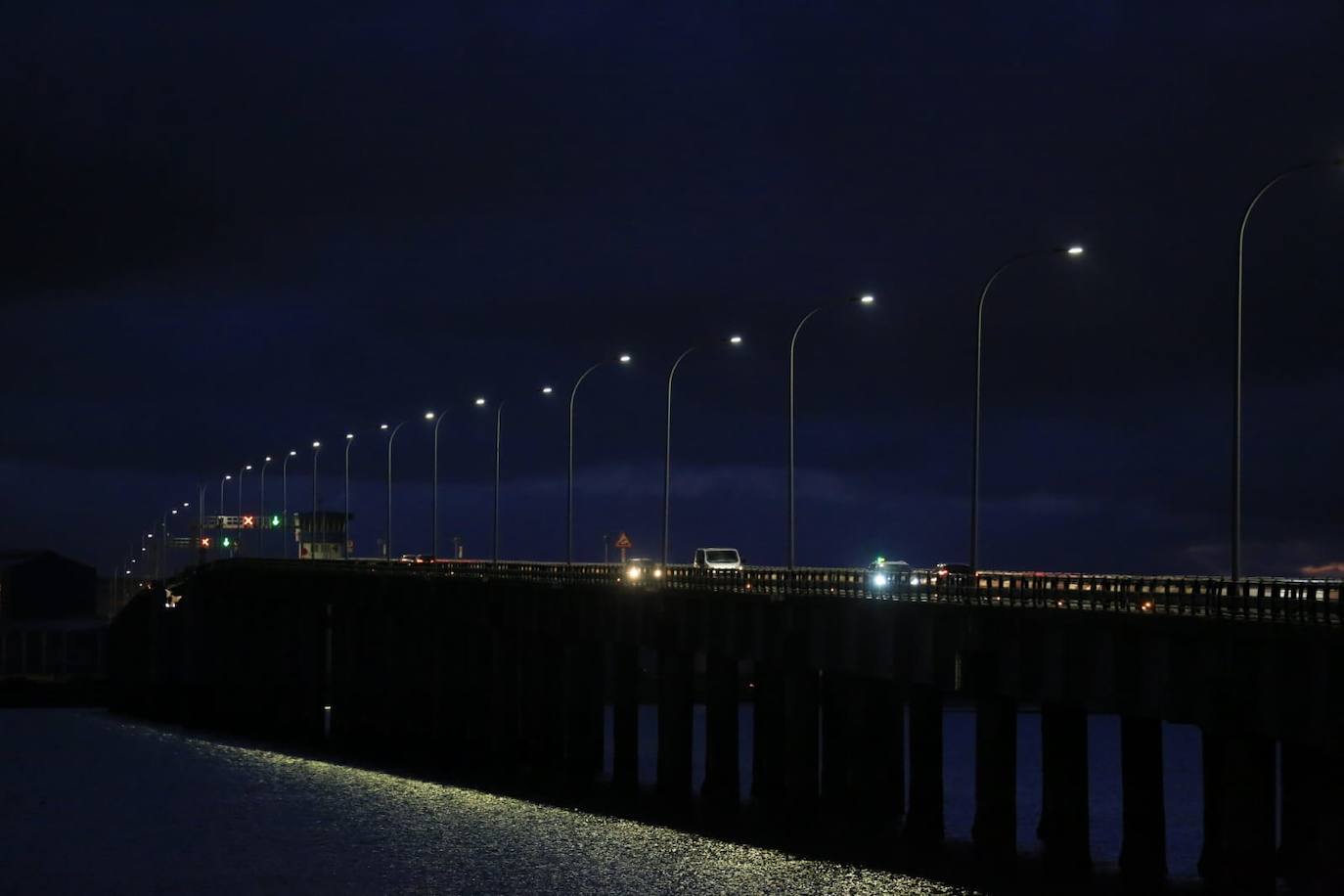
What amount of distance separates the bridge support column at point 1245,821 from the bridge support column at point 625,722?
3445 centimetres

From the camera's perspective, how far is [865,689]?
6353 centimetres

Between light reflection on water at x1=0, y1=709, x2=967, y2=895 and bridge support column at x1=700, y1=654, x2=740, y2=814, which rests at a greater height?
bridge support column at x1=700, y1=654, x2=740, y2=814

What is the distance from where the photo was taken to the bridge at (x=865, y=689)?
4372 centimetres

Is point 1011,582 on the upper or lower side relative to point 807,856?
upper

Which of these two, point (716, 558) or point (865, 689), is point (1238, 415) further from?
point (716, 558)

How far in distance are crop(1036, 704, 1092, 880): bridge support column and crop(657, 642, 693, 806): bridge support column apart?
20.8 m

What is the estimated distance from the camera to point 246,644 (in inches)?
5002

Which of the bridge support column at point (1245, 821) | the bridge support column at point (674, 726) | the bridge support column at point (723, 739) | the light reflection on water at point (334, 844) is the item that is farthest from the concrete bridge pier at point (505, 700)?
the bridge support column at point (1245, 821)

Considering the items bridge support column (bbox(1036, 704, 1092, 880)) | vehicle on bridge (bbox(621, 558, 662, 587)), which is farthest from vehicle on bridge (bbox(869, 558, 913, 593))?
vehicle on bridge (bbox(621, 558, 662, 587))

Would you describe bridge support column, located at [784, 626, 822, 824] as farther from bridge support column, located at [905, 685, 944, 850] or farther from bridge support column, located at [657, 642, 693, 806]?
bridge support column, located at [657, 642, 693, 806]

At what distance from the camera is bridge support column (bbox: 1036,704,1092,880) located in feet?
170

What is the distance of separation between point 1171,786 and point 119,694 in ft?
266

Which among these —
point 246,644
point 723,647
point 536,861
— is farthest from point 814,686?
point 246,644

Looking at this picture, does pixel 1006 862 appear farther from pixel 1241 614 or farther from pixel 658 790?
pixel 658 790
